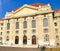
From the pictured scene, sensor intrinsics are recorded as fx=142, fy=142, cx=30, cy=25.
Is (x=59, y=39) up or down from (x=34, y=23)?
down

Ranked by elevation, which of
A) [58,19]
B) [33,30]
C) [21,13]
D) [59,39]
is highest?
[21,13]

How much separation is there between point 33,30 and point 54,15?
996 cm

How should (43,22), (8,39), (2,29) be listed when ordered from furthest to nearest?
(2,29) < (8,39) < (43,22)

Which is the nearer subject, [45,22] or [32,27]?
[45,22]

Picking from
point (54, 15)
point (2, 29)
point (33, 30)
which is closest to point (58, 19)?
point (54, 15)

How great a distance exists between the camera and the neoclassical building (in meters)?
52.4

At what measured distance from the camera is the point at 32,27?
184 feet

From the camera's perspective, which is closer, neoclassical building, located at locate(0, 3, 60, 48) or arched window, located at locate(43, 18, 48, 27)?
neoclassical building, located at locate(0, 3, 60, 48)

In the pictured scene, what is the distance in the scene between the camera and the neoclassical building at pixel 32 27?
52.4m

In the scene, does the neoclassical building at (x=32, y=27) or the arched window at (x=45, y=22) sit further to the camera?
the arched window at (x=45, y=22)

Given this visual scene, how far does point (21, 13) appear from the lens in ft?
198

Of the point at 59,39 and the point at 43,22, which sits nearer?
the point at 59,39

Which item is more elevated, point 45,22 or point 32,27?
point 45,22

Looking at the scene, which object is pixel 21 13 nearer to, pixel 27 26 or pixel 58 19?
pixel 27 26
